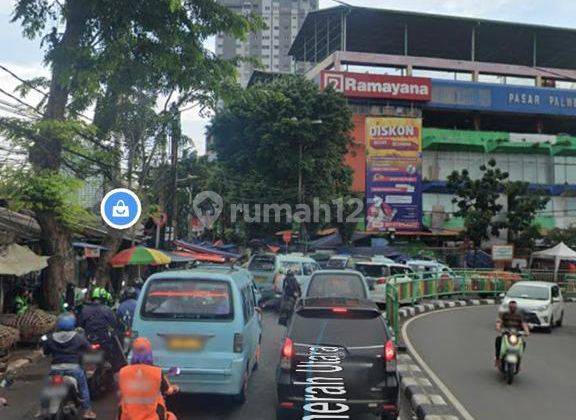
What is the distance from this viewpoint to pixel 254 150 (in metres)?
37.9

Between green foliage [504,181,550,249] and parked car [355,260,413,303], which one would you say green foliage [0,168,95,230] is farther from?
green foliage [504,181,550,249]

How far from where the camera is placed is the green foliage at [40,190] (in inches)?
550

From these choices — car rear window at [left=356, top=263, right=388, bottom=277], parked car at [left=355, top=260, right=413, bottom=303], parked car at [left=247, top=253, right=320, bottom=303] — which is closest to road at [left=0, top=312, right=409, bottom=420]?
parked car at [left=247, top=253, right=320, bottom=303]

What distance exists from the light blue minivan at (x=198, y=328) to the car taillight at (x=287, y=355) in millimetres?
978

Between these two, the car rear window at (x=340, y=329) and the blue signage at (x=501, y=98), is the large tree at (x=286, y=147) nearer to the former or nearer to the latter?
the blue signage at (x=501, y=98)

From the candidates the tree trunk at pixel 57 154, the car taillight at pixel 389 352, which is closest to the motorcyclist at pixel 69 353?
the car taillight at pixel 389 352

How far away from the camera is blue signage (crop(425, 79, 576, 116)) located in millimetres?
53375

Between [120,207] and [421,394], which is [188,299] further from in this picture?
[120,207]

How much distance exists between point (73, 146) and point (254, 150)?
74.6 ft

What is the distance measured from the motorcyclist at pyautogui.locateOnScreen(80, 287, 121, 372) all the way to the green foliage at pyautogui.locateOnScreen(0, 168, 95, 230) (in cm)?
519

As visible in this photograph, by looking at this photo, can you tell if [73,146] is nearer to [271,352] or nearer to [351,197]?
[271,352]

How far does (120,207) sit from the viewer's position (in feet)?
42.0

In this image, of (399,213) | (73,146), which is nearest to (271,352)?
(73,146)

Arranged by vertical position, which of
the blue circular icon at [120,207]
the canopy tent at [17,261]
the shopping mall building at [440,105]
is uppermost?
the shopping mall building at [440,105]
